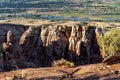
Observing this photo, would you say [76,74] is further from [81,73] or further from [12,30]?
[12,30]

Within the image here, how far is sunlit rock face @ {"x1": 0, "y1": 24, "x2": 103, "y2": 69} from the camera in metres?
64.3

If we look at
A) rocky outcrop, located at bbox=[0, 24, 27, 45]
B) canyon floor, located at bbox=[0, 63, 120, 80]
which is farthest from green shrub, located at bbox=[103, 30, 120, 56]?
canyon floor, located at bbox=[0, 63, 120, 80]

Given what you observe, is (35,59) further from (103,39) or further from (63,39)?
(103,39)

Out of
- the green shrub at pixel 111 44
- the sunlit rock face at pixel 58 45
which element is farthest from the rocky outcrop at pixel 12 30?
the green shrub at pixel 111 44

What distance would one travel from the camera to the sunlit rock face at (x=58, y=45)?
64.3 meters

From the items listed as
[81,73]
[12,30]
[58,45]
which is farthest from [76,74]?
[12,30]

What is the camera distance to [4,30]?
70.7m

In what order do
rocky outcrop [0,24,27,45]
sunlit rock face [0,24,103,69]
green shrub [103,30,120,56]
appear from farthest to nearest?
rocky outcrop [0,24,27,45] < sunlit rock face [0,24,103,69] < green shrub [103,30,120,56]

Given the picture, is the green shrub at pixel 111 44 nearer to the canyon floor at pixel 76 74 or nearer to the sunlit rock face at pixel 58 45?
the sunlit rock face at pixel 58 45

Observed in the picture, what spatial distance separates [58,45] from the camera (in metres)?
66.2

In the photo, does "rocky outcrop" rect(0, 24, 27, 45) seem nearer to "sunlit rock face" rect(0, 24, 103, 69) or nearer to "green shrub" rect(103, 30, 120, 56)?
"sunlit rock face" rect(0, 24, 103, 69)

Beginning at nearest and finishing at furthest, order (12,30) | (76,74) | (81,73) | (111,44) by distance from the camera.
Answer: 1. (76,74)
2. (81,73)
3. (111,44)
4. (12,30)

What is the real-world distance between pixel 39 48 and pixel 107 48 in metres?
13.1

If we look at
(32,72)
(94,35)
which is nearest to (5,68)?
(32,72)
